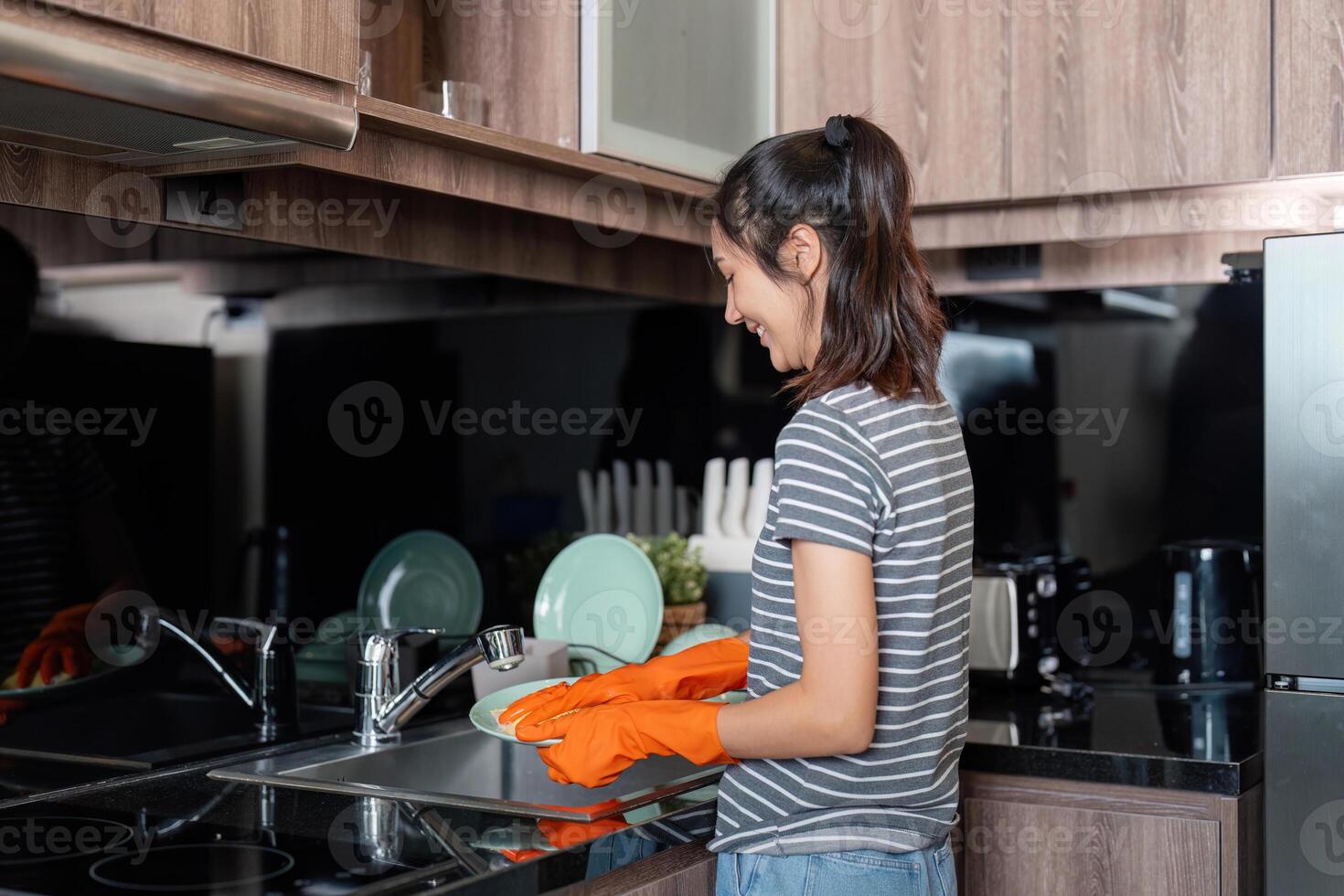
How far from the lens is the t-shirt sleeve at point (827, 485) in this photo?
109cm

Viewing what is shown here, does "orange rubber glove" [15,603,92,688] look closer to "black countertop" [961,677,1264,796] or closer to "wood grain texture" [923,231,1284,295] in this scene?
"black countertop" [961,677,1264,796]

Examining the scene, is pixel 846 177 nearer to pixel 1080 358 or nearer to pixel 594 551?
pixel 594 551

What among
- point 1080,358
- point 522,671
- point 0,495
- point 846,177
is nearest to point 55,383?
point 0,495

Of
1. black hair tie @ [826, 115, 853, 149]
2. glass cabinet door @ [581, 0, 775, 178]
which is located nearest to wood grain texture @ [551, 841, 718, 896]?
black hair tie @ [826, 115, 853, 149]

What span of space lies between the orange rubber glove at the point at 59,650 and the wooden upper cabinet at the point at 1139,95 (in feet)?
4.43

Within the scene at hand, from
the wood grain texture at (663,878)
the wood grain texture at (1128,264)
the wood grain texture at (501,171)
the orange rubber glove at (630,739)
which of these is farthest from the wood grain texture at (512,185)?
the wood grain texture at (663,878)

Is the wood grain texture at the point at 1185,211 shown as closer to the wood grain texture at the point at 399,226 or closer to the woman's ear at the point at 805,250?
the wood grain texture at the point at 399,226

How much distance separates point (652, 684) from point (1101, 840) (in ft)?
2.05

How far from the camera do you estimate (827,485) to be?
3.63 ft

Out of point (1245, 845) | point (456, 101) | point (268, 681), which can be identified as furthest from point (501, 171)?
point (1245, 845)

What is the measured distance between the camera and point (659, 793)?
1.44 meters

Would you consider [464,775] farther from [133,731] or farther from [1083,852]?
[1083,852]

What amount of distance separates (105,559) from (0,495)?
141 millimetres

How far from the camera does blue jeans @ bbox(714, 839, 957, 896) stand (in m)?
1.20
